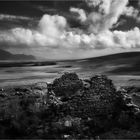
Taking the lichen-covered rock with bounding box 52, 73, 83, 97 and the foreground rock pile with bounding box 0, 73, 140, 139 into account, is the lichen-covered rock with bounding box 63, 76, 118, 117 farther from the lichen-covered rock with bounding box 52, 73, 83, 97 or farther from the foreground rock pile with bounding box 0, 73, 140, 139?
the lichen-covered rock with bounding box 52, 73, 83, 97

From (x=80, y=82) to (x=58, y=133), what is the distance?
5127mm

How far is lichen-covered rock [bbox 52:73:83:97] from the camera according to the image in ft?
52.1

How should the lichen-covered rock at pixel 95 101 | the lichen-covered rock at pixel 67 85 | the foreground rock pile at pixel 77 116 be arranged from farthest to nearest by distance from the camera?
the lichen-covered rock at pixel 67 85
the lichen-covered rock at pixel 95 101
the foreground rock pile at pixel 77 116

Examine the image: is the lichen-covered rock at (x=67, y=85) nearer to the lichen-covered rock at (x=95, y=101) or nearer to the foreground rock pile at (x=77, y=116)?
the foreground rock pile at (x=77, y=116)

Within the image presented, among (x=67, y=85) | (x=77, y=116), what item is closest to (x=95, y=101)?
(x=77, y=116)

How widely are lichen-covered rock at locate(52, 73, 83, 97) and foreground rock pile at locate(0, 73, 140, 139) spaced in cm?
192

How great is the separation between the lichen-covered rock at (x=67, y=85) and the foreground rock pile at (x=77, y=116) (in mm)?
1924

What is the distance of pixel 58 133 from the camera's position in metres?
11.7

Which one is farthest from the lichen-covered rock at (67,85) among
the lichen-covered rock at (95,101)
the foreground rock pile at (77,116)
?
the lichen-covered rock at (95,101)

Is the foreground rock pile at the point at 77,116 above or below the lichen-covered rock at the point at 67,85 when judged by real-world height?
below

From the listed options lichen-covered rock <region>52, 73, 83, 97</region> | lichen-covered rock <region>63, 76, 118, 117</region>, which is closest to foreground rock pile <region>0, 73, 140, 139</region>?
lichen-covered rock <region>63, 76, 118, 117</region>

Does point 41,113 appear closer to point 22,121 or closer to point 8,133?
point 22,121

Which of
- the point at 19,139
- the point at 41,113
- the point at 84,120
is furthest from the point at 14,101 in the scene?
the point at 84,120

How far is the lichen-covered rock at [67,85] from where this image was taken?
1587 cm
